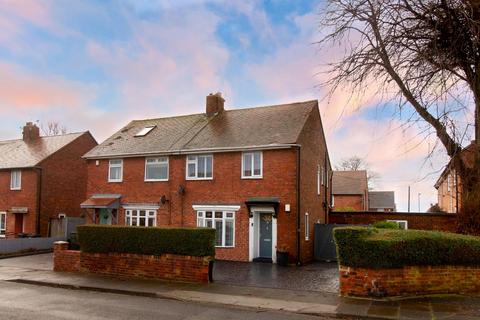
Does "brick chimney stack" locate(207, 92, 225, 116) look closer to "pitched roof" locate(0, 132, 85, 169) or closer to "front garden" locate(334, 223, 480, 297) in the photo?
"pitched roof" locate(0, 132, 85, 169)

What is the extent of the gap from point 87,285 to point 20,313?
14.0ft

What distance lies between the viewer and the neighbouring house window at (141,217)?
82.3 ft

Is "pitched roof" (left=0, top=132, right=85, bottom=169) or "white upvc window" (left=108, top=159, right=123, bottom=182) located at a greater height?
"pitched roof" (left=0, top=132, right=85, bottom=169)

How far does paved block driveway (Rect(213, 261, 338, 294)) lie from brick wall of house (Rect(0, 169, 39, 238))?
16783mm

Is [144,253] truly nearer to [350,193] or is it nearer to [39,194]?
[39,194]

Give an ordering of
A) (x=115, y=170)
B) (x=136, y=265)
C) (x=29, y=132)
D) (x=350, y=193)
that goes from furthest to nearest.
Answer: (x=350, y=193) < (x=29, y=132) < (x=115, y=170) < (x=136, y=265)

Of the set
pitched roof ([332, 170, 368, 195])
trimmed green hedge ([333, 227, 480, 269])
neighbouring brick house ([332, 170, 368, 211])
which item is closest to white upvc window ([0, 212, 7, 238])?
trimmed green hedge ([333, 227, 480, 269])

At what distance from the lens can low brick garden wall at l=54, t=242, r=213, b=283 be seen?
1491 cm

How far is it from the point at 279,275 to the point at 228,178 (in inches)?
277

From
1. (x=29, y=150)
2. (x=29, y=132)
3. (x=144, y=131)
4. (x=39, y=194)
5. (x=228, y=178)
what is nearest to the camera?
(x=228, y=178)

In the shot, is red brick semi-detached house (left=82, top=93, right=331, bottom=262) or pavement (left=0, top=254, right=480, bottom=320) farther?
red brick semi-detached house (left=82, top=93, right=331, bottom=262)

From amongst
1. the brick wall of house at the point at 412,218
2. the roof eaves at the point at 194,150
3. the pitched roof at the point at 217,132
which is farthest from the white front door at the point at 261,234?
the brick wall of house at the point at 412,218

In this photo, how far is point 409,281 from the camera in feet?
39.8

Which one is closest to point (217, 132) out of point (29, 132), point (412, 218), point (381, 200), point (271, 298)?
point (412, 218)
